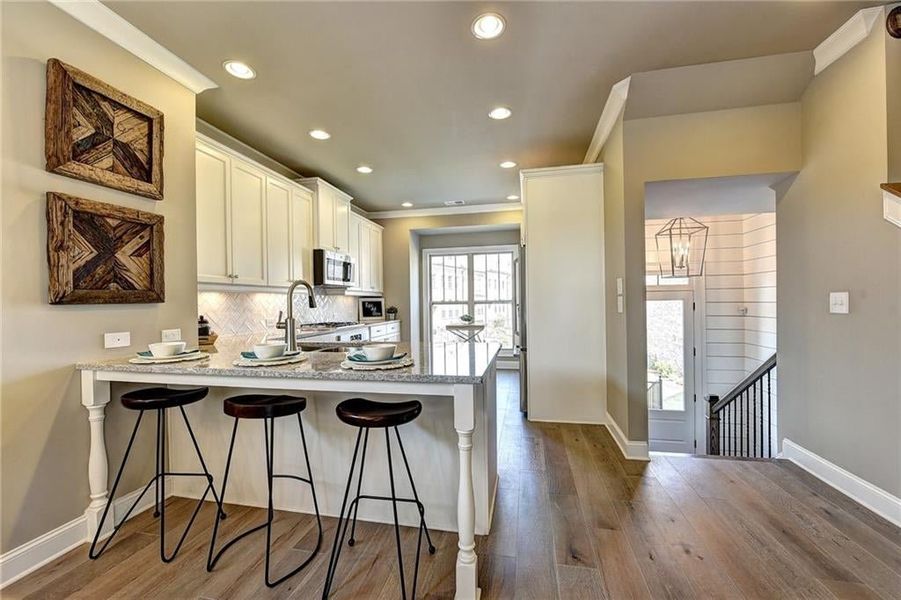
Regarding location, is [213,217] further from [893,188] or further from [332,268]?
[893,188]

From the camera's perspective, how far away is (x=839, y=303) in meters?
2.29

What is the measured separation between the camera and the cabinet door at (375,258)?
228 inches

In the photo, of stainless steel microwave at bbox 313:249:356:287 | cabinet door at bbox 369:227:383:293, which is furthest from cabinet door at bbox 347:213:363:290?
cabinet door at bbox 369:227:383:293

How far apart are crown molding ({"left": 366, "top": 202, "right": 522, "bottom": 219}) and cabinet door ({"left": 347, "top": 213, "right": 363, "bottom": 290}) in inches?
33.4

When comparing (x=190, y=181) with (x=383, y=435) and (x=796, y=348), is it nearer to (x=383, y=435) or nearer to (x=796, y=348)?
(x=383, y=435)

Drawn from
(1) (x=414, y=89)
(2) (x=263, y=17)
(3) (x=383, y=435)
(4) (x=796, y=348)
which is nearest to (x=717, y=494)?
(4) (x=796, y=348)

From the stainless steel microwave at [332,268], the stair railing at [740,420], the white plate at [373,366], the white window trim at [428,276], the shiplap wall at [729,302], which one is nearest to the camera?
the white plate at [373,366]

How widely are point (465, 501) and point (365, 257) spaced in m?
4.49

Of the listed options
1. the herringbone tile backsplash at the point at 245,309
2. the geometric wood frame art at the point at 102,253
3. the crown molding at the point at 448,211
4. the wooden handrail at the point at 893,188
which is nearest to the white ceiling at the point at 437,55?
the wooden handrail at the point at 893,188

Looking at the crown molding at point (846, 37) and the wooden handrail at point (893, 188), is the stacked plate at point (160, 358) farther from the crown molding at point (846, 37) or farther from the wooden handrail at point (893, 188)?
the crown molding at point (846, 37)

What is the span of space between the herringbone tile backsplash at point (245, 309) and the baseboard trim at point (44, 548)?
57.4 inches

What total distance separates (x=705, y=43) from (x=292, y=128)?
120 inches

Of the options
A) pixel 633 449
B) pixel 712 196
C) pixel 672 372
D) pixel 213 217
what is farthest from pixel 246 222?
pixel 672 372

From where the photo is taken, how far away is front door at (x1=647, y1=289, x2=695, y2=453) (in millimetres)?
4996
